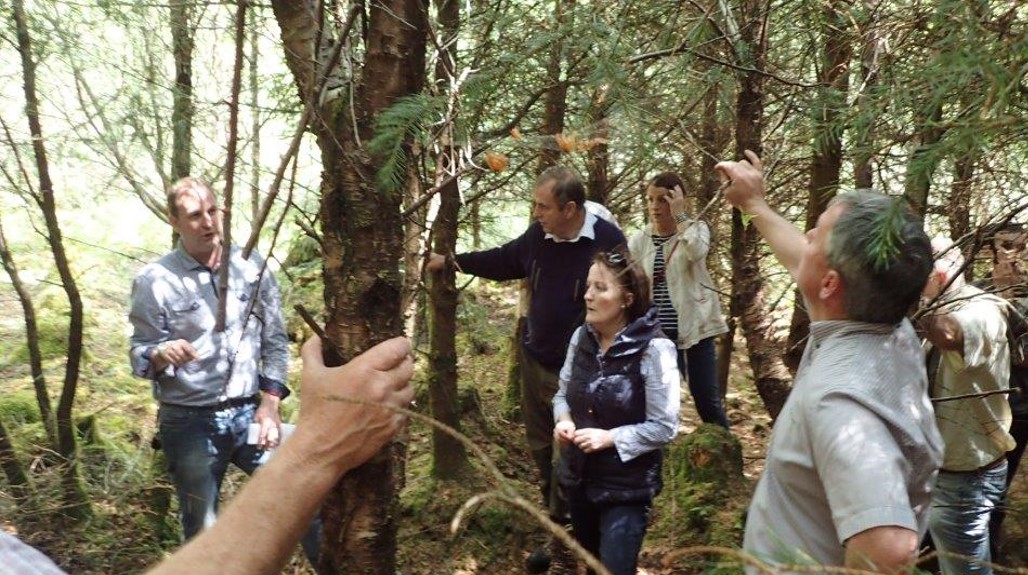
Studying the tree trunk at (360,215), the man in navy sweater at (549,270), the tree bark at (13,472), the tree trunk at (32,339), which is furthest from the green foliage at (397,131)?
the tree bark at (13,472)

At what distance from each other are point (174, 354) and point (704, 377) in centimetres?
334

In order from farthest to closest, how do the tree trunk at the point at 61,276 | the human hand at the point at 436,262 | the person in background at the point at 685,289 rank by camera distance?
the person in background at the point at 685,289 < the tree trunk at the point at 61,276 < the human hand at the point at 436,262

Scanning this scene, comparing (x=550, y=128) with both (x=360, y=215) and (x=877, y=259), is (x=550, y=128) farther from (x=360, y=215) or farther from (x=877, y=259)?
(x=877, y=259)

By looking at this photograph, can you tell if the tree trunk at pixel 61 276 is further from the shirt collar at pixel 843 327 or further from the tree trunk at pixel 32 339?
the shirt collar at pixel 843 327

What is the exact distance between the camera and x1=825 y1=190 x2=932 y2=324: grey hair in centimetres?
170

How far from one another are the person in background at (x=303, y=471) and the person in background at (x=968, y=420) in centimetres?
223

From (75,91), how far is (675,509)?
15.4 feet

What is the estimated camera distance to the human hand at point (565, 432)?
125 inches

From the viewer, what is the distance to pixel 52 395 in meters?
5.94

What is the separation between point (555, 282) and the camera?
4.26 meters

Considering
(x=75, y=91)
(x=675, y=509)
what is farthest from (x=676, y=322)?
(x=75, y=91)

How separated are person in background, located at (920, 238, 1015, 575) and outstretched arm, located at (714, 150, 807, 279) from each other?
2.79ft

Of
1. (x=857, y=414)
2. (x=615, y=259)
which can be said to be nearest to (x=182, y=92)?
(x=615, y=259)

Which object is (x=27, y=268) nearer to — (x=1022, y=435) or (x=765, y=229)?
(x=765, y=229)
